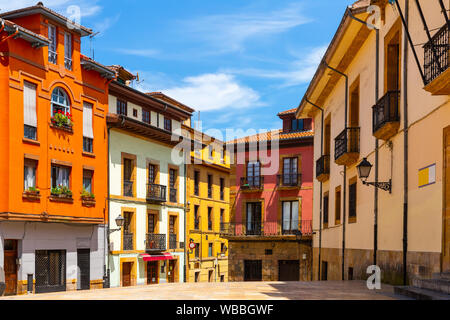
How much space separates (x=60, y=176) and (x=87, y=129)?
10.1 feet

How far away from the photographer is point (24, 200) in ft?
76.6

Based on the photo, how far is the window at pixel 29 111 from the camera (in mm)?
23672

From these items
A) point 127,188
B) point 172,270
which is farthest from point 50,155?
point 172,270

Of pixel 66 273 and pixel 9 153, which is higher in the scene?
pixel 9 153

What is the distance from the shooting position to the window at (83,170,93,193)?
91.4ft

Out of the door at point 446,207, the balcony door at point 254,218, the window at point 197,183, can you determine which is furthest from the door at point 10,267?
the window at point 197,183

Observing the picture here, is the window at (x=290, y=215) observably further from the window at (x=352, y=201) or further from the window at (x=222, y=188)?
the window at (x=352, y=201)

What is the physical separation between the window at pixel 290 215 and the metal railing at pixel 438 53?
27.5m

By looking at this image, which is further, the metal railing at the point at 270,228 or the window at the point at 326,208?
the metal railing at the point at 270,228

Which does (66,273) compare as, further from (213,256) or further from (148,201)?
(213,256)

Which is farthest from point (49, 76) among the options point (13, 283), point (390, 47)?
point (390, 47)

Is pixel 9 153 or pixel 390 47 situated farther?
pixel 9 153
